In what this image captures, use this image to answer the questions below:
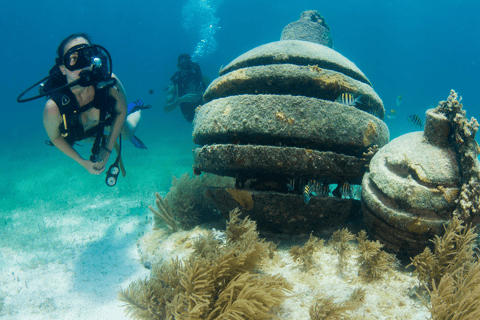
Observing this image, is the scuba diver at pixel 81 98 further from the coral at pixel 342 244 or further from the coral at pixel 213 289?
the coral at pixel 342 244

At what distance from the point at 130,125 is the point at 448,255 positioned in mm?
6711

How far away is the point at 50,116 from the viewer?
3.62m

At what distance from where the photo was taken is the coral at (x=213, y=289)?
78.7 inches

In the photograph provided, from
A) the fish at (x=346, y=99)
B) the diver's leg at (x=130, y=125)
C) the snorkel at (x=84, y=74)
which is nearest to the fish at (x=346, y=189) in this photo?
the fish at (x=346, y=99)

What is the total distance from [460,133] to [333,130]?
1289mm

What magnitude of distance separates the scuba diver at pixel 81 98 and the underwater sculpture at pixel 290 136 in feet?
6.02

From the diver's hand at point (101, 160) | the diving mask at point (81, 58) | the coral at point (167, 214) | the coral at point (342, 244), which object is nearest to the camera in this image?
the coral at point (342, 244)

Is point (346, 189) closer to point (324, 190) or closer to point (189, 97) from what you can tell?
point (324, 190)

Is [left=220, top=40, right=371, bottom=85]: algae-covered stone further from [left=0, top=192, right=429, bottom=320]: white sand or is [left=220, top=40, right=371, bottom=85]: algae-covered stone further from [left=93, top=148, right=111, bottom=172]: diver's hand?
[left=93, top=148, right=111, bottom=172]: diver's hand

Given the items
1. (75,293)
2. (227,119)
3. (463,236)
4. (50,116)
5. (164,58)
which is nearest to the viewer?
(463,236)

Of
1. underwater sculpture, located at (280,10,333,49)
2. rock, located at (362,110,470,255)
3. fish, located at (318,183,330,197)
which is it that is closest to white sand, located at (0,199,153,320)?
fish, located at (318,183,330,197)

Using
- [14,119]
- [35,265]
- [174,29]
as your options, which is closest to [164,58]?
[174,29]

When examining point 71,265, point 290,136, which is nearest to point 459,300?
point 290,136

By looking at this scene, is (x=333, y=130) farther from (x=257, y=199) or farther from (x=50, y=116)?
(x=50, y=116)
